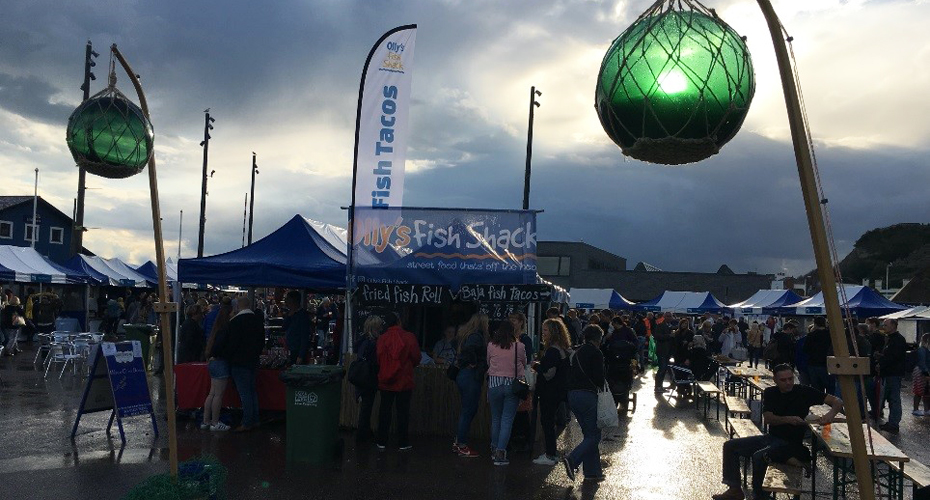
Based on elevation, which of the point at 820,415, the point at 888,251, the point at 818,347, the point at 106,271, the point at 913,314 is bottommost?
the point at 820,415

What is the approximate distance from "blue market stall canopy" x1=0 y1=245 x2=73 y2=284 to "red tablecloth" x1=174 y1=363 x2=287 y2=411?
Result: 50.3 feet

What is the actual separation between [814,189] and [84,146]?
13.6 feet

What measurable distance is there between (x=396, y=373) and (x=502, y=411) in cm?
140

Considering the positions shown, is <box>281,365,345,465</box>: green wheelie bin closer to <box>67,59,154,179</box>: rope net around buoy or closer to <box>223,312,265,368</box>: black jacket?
<box>223,312,265,368</box>: black jacket

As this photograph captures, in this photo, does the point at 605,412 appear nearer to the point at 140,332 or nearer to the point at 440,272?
the point at 440,272

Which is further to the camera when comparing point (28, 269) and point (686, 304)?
point (686, 304)

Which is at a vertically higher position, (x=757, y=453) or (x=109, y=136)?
(x=109, y=136)

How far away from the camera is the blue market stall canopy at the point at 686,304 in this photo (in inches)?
1512

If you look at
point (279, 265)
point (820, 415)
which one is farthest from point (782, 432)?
point (279, 265)

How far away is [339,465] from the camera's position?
927cm

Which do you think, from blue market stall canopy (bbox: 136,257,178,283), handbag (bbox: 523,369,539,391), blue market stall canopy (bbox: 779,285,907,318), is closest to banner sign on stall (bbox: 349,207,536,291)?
handbag (bbox: 523,369,539,391)

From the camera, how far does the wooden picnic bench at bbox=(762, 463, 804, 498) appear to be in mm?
6715

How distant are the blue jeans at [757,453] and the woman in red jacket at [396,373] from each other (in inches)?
156

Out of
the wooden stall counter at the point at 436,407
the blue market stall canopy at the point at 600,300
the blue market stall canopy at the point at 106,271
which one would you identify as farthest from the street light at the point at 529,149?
the wooden stall counter at the point at 436,407
